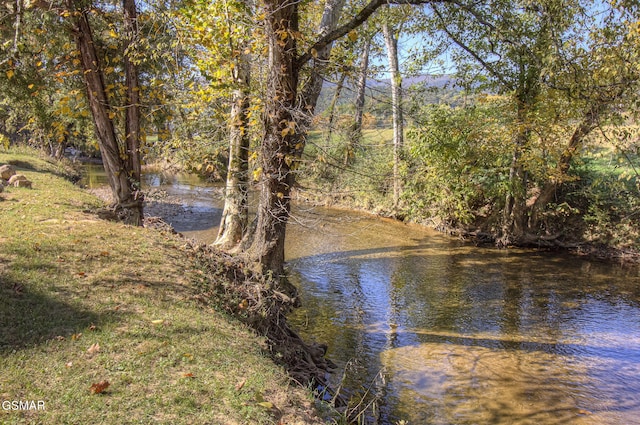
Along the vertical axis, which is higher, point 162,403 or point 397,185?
point 397,185

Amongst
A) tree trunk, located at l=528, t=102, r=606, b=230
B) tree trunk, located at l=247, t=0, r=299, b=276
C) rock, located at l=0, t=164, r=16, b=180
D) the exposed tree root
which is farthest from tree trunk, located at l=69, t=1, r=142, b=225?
tree trunk, located at l=528, t=102, r=606, b=230

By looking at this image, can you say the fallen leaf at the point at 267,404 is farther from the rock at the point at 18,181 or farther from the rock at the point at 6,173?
the rock at the point at 6,173

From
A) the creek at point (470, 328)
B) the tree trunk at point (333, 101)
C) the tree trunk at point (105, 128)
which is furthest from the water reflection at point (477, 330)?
the tree trunk at point (105, 128)

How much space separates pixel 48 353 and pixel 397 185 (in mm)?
15763

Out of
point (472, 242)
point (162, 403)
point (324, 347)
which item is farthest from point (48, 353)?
point (472, 242)

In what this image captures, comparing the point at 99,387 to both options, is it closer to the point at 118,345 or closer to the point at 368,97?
the point at 118,345

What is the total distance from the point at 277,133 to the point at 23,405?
170 inches

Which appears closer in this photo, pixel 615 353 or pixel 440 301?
pixel 615 353

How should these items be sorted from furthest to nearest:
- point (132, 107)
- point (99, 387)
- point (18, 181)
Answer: point (18, 181), point (132, 107), point (99, 387)

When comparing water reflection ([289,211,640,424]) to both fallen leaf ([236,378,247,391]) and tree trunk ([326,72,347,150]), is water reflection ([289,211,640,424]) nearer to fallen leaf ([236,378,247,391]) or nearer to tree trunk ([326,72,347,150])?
tree trunk ([326,72,347,150])

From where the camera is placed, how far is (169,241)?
7.93 meters

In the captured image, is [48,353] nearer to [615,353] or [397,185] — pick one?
[615,353]

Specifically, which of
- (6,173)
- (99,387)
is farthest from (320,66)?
(6,173)

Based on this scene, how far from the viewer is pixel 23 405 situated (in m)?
3.24
